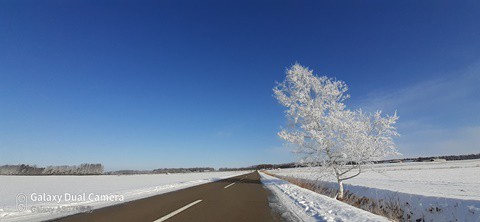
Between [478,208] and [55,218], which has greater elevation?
[55,218]

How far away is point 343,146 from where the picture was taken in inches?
659

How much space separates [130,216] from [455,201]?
12.8 metres

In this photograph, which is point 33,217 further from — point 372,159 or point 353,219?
point 372,159

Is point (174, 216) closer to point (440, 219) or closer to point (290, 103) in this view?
point (440, 219)

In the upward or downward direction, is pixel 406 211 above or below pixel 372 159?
below

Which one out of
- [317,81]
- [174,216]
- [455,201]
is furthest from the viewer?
[317,81]

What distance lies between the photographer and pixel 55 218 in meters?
6.85

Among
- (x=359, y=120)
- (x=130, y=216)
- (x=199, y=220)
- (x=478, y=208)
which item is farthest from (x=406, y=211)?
(x=130, y=216)

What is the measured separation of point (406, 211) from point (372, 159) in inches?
152

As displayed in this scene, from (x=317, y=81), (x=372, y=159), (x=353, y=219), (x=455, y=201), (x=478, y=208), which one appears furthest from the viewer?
(x=317, y=81)

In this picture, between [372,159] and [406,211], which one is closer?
[406,211]

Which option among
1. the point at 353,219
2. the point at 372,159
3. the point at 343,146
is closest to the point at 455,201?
the point at 372,159

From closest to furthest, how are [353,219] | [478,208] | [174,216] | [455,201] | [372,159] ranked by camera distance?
[353,219], [174,216], [478,208], [455,201], [372,159]

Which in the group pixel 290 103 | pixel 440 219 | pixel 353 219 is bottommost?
pixel 440 219
